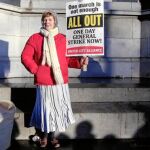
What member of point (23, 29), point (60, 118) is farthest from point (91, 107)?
point (23, 29)

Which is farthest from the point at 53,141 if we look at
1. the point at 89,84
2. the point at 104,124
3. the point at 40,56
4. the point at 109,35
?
the point at 109,35

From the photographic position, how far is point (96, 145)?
6.18 meters

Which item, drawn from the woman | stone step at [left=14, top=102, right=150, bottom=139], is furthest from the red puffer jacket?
stone step at [left=14, top=102, right=150, bottom=139]

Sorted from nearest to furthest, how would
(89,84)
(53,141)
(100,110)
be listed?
(53,141), (100,110), (89,84)

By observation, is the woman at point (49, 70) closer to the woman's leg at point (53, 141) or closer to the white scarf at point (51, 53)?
the white scarf at point (51, 53)

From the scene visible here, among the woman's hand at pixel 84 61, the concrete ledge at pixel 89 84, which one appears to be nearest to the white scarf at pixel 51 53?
the woman's hand at pixel 84 61

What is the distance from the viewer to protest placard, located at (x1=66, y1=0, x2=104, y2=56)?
18.0 feet

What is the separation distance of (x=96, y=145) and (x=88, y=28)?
189 cm

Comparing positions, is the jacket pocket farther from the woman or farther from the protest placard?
the protest placard

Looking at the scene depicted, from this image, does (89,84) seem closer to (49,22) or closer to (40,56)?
(40,56)

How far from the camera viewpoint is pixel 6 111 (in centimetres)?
533

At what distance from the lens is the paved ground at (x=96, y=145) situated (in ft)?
19.8

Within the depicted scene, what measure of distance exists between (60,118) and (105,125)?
3.53ft

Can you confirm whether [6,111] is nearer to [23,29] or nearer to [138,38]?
[23,29]
